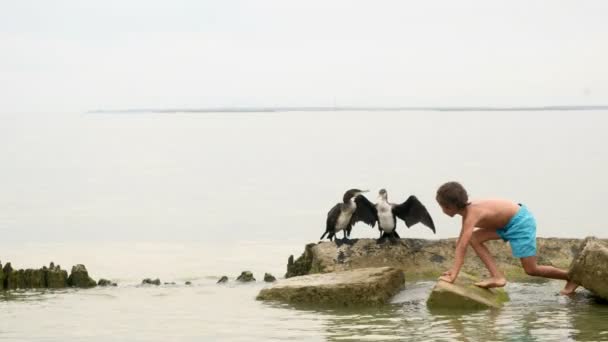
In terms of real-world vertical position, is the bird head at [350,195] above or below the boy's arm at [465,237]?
above

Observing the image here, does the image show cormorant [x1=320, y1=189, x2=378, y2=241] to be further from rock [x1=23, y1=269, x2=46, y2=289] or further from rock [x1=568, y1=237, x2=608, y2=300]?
rock [x1=568, y1=237, x2=608, y2=300]

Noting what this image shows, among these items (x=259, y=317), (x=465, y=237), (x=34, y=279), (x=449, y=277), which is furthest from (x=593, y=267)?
(x=34, y=279)

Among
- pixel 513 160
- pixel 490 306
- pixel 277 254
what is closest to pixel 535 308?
pixel 490 306

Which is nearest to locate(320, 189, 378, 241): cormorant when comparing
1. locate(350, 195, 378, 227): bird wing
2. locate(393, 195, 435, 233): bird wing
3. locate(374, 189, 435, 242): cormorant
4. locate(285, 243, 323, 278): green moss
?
locate(350, 195, 378, 227): bird wing

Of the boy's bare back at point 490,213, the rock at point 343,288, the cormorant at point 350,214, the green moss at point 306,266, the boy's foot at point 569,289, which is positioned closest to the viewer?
the boy's bare back at point 490,213

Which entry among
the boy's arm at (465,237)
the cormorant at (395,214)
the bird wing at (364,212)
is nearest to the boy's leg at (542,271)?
the boy's arm at (465,237)

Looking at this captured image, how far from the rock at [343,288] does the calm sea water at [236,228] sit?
0.23 meters

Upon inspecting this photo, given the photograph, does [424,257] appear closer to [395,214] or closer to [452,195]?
[395,214]

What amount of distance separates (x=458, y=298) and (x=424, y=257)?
2.09 metres

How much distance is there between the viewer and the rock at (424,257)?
47.1 ft

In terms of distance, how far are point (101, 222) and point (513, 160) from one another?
2993cm

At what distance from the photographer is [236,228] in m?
27.3

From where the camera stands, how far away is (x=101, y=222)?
2923cm

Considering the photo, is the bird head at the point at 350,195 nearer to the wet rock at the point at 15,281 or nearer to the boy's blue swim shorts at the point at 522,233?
the boy's blue swim shorts at the point at 522,233
